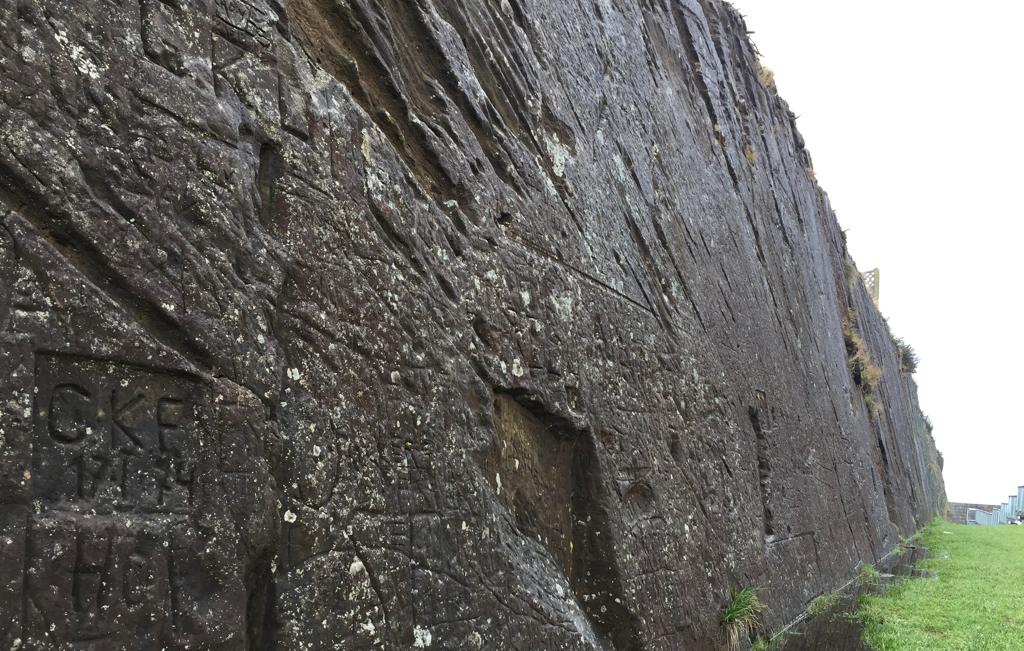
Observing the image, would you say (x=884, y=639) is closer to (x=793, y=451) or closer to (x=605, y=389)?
(x=793, y=451)

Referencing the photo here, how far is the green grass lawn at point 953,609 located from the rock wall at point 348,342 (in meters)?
1.19

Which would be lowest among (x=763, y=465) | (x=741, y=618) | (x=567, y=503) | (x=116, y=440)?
(x=741, y=618)

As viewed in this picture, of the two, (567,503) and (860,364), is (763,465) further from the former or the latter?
(860,364)

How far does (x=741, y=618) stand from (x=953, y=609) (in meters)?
3.95

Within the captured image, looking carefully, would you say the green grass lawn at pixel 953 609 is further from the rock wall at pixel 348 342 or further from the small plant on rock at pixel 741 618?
the rock wall at pixel 348 342

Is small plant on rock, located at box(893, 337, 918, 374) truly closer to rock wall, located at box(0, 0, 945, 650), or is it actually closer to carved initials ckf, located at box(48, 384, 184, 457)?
rock wall, located at box(0, 0, 945, 650)

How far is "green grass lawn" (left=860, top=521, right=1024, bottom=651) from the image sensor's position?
7.04m

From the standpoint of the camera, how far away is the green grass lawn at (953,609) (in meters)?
7.04

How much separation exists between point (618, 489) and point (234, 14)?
11.1ft

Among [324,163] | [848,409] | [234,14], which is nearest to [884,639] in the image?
[324,163]

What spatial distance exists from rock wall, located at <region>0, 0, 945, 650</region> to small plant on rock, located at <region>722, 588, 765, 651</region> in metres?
0.17

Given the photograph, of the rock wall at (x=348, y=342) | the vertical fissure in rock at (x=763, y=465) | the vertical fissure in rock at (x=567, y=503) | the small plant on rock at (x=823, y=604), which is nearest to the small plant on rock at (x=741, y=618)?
the rock wall at (x=348, y=342)

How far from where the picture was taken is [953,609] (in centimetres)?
874

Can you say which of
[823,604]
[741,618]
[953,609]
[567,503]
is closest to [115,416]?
[567,503]
